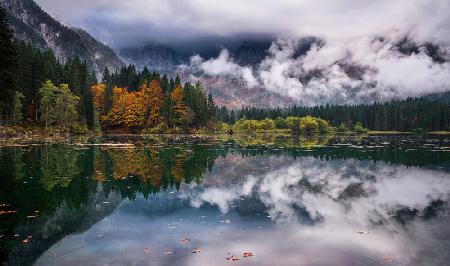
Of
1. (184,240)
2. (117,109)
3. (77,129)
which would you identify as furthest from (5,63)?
(117,109)

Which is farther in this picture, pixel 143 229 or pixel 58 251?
pixel 143 229

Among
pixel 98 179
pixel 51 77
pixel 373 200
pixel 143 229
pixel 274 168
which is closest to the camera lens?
pixel 143 229

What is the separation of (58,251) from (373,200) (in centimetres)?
2169

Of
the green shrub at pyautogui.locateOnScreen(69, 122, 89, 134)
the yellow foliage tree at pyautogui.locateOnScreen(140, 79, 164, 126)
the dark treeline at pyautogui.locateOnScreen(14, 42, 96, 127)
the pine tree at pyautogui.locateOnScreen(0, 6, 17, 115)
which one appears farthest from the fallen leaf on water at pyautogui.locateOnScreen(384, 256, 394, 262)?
the yellow foliage tree at pyautogui.locateOnScreen(140, 79, 164, 126)

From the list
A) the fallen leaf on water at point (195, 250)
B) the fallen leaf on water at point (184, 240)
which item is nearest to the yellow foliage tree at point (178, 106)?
the fallen leaf on water at point (184, 240)

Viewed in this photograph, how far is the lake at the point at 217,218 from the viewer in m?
16.3

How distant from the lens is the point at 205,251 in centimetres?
1678

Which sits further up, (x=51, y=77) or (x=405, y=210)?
(x=51, y=77)

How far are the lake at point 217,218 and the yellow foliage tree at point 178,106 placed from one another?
11034 centimetres

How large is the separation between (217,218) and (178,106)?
430ft

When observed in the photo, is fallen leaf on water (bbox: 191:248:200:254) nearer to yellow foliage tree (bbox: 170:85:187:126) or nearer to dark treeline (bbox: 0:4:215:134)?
dark treeline (bbox: 0:4:215:134)

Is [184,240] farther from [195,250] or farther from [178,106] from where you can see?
[178,106]

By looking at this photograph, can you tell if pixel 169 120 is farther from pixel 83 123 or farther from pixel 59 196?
pixel 59 196

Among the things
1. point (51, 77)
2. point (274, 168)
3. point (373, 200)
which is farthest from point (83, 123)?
point (373, 200)
